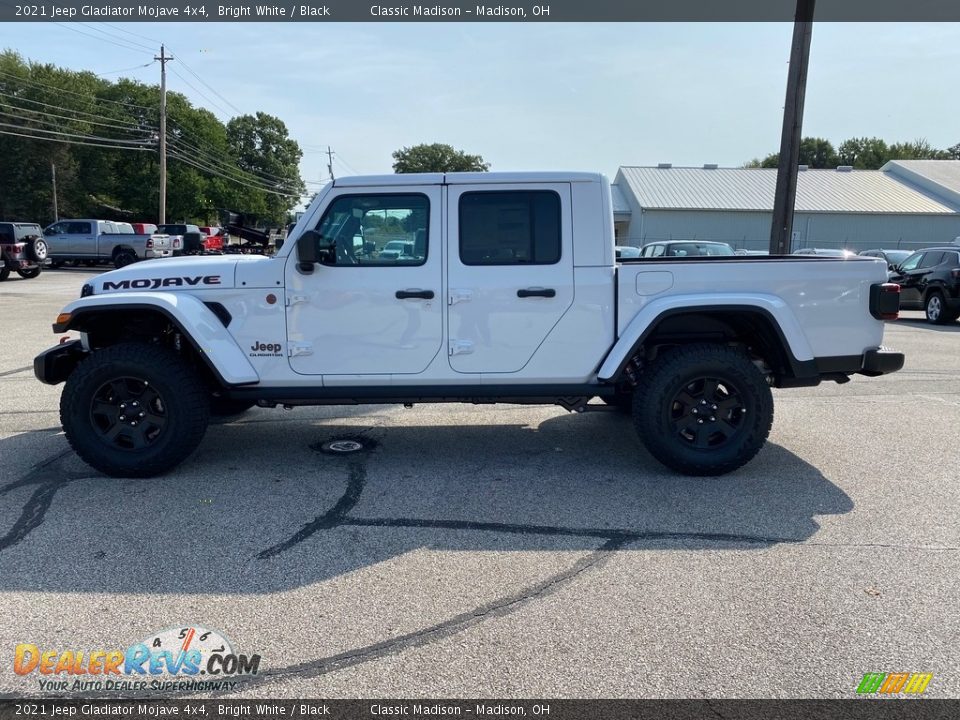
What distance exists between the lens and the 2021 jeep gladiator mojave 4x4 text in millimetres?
4918

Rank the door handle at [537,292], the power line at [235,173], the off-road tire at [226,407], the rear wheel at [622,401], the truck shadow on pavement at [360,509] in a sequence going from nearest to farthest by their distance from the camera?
the truck shadow on pavement at [360,509] → the door handle at [537,292] → the rear wheel at [622,401] → the off-road tire at [226,407] → the power line at [235,173]

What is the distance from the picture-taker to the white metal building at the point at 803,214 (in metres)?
41.2

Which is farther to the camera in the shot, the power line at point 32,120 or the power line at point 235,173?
the power line at point 235,173

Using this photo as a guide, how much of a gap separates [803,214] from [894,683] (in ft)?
143

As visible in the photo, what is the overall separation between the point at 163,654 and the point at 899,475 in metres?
4.86

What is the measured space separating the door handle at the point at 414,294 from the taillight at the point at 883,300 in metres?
3.07

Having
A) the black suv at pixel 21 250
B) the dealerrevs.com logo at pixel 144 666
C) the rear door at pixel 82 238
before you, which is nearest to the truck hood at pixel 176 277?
the dealerrevs.com logo at pixel 144 666

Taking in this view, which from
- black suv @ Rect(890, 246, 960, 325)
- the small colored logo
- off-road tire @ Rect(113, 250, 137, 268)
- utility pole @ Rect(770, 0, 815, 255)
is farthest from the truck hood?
off-road tire @ Rect(113, 250, 137, 268)

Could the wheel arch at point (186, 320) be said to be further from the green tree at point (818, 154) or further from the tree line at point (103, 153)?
the green tree at point (818, 154)

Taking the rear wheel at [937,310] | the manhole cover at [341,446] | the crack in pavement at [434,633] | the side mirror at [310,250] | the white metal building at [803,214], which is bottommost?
the manhole cover at [341,446]

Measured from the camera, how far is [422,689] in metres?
2.69

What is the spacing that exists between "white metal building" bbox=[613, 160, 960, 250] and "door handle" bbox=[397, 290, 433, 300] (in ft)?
121

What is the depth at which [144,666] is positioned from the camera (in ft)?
9.39

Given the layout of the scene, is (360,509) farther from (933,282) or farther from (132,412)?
(933,282)
